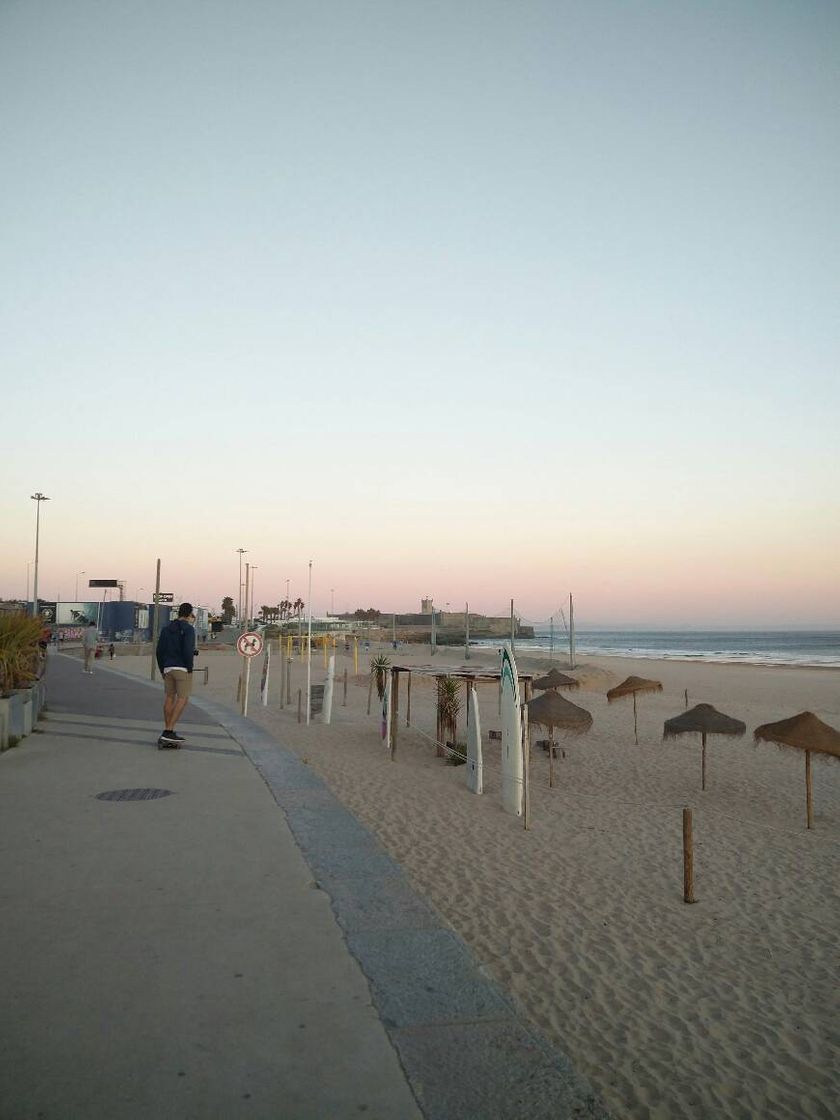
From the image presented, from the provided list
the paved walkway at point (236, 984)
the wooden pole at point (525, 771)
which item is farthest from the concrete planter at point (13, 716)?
the wooden pole at point (525, 771)

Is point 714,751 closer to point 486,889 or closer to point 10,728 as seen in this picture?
point 486,889

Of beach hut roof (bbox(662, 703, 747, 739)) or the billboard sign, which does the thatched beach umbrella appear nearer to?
beach hut roof (bbox(662, 703, 747, 739))

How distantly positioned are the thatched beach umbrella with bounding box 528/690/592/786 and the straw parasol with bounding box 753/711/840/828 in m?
2.58

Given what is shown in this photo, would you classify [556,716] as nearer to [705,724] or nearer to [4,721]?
[705,724]

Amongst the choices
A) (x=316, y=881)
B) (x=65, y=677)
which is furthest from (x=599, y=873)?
(x=65, y=677)

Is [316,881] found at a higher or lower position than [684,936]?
higher

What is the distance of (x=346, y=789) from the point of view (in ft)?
33.5

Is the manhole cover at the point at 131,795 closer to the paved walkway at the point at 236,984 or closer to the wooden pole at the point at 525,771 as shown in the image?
the paved walkway at the point at 236,984

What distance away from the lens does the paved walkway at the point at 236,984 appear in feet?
9.46

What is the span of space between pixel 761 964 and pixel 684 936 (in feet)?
1.85

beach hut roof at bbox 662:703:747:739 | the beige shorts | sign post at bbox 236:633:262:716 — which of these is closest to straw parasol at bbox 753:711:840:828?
beach hut roof at bbox 662:703:747:739

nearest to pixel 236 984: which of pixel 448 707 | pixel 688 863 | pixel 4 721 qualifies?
pixel 688 863

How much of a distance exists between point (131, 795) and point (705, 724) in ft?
27.5

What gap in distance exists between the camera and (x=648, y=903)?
6.36 metres
